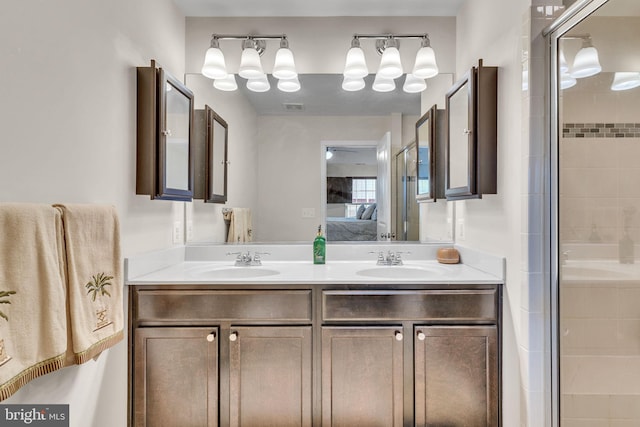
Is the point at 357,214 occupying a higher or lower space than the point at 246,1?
lower

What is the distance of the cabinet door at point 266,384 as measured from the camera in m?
1.60

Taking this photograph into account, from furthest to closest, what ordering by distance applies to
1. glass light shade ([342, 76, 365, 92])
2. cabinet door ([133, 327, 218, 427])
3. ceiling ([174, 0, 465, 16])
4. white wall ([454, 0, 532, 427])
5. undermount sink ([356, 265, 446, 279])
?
1. glass light shade ([342, 76, 365, 92])
2. ceiling ([174, 0, 465, 16])
3. undermount sink ([356, 265, 446, 279])
4. cabinet door ([133, 327, 218, 427])
5. white wall ([454, 0, 532, 427])

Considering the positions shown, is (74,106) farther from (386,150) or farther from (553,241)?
(553,241)

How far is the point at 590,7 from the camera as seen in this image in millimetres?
1247

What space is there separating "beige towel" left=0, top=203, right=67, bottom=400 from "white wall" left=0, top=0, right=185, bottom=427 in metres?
0.11

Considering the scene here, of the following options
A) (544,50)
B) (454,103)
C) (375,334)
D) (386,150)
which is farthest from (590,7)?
(375,334)

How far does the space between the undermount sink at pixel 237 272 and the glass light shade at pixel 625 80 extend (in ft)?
5.56

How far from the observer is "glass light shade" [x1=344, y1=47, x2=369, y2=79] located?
2098mm

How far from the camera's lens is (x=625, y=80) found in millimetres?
1395

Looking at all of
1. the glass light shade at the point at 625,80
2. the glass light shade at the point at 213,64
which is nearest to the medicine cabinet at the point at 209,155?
the glass light shade at the point at 213,64

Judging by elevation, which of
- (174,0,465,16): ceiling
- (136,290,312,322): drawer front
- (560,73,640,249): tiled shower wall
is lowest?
(136,290,312,322): drawer front

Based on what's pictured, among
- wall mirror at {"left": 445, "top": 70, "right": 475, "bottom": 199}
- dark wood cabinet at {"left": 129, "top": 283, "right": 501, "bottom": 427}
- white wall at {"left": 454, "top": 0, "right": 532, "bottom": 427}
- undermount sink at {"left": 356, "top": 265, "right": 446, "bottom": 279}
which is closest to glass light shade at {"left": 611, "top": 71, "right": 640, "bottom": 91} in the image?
white wall at {"left": 454, "top": 0, "right": 532, "bottom": 427}

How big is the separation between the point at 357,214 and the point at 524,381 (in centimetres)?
118

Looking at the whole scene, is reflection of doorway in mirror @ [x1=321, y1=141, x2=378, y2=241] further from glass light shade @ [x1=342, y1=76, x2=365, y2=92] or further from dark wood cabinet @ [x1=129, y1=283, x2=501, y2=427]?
dark wood cabinet @ [x1=129, y1=283, x2=501, y2=427]
